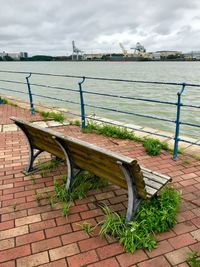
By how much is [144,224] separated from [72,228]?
706 mm

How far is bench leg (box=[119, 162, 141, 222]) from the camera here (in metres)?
2.42

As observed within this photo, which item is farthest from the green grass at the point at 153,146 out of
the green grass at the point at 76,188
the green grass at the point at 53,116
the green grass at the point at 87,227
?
the green grass at the point at 53,116

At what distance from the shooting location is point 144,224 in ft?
8.84

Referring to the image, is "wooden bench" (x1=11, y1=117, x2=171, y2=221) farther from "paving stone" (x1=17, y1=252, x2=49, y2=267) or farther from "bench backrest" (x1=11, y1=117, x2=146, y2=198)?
"paving stone" (x1=17, y1=252, x2=49, y2=267)

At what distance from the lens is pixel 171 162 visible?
4371 millimetres

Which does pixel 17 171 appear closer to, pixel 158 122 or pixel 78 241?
pixel 78 241

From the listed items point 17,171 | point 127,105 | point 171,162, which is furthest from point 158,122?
point 17,171

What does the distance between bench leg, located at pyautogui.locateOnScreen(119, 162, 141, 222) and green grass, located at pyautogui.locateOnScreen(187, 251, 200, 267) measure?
1.99ft

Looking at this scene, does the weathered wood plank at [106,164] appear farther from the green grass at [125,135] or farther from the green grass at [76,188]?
the green grass at [125,135]

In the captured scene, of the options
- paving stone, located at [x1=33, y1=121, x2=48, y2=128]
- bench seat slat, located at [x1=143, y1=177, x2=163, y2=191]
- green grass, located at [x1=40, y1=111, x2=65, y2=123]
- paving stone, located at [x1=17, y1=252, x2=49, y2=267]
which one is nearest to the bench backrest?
bench seat slat, located at [x1=143, y1=177, x2=163, y2=191]

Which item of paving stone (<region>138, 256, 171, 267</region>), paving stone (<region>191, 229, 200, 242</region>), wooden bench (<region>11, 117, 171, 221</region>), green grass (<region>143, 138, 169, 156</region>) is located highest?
wooden bench (<region>11, 117, 171, 221</region>)

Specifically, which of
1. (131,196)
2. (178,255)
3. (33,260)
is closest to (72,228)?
(33,260)

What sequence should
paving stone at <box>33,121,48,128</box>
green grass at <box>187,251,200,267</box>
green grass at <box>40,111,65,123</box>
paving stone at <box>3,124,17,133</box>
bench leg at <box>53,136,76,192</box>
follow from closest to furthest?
1. green grass at <box>187,251,200,267</box>
2. bench leg at <box>53,136,76,192</box>
3. paving stone at <box>3,124,17,133</box>
4. paving stone at <box>33,121,48,128</box>
5. green grass at <box>40,111,65,123</box>

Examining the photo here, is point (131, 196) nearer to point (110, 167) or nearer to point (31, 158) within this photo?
point (110, 167)
